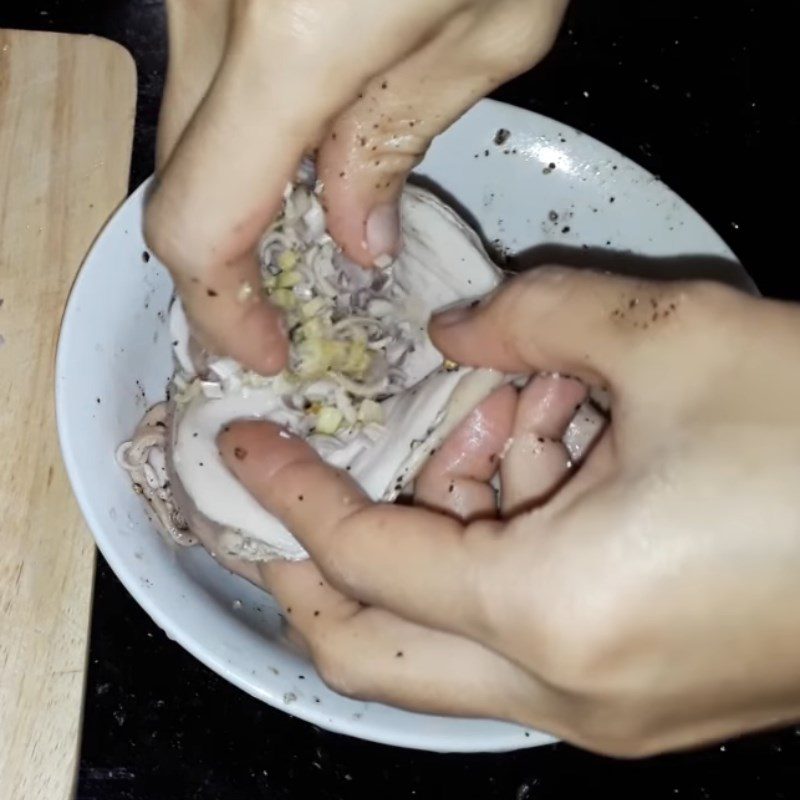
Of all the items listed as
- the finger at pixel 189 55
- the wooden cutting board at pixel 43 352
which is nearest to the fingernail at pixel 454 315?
the finger at pixel 189 55

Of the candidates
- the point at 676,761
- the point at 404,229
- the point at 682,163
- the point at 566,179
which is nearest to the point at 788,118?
the point at 682,163

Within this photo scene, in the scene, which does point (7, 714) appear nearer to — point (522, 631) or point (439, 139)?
point (522, 631)

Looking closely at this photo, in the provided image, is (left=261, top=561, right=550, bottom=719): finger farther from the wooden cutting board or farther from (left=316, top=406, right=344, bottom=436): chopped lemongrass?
the wooden cutting board

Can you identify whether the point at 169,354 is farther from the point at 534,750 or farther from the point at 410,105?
the point at 534,750

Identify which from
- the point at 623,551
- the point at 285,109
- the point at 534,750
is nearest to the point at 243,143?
the point at 285,109

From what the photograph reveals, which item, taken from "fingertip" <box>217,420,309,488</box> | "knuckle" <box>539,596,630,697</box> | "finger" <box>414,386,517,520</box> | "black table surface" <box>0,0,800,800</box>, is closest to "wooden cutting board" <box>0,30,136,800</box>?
"black table surface" <box>0,0,800,800</box>

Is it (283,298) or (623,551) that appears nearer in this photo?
(623,551)
